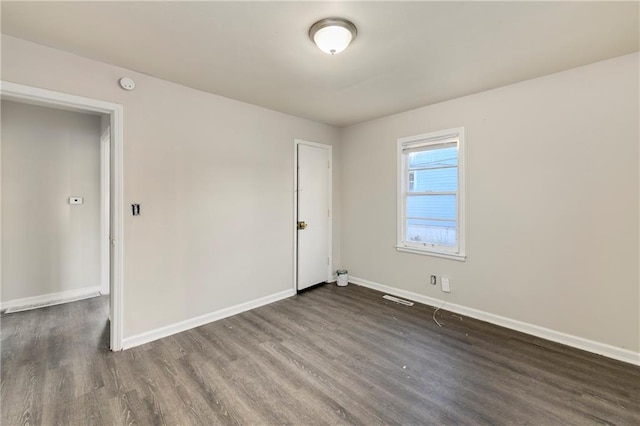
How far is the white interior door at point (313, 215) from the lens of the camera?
4.09m

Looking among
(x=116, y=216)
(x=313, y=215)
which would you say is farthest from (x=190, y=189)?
(x=313, y=215)

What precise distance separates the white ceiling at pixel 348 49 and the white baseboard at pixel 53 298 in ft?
10.4

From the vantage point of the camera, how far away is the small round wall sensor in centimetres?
247

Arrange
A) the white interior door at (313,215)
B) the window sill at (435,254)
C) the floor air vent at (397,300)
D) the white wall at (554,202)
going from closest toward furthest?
1. the white wall at (554,202)
2. the window sill at (435,254)
3. the floor air vent at (397,300)
4. the white interior door at (313,215)

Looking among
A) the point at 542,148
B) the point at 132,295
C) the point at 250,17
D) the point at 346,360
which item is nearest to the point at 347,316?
the point at 346,360

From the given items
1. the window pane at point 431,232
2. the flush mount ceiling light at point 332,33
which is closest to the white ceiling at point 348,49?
the flush mount ceiling light at point 332,33

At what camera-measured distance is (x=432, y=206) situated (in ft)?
11.8

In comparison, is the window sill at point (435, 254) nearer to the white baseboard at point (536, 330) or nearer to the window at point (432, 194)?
the window at point (432, 194)

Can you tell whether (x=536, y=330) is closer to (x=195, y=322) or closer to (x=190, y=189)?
(x=195, y=322)

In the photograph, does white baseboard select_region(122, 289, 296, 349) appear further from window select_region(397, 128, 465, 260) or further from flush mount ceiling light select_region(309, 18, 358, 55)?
flush mount ceiling light select_region(309, 18, 358, 55)

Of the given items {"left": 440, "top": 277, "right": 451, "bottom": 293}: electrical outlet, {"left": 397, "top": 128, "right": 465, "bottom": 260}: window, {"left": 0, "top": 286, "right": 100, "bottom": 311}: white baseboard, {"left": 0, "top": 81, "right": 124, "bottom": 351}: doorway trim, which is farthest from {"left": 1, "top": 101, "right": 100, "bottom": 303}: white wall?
{"left": 440, "top": 277, "right": 451, "bottom": 293}: electrical outlet

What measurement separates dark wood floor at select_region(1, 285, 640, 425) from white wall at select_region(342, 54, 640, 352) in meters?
0.38

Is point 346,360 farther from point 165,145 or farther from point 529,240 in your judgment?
point 165,145

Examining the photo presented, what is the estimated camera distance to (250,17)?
5.94 feet
